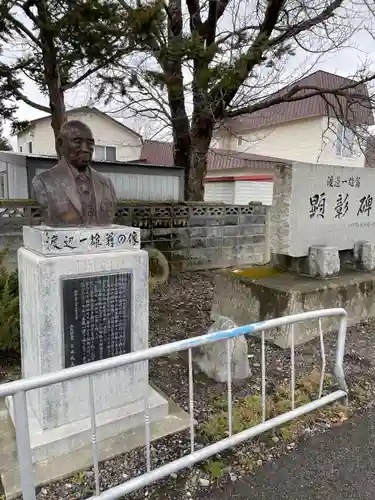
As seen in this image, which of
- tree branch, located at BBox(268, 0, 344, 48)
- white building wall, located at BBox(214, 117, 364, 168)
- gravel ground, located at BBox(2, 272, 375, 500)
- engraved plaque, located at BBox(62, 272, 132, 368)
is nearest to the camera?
gravel ground, located at BBox(2, 272, 375, 500)

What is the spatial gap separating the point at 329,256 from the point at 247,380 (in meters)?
2.03

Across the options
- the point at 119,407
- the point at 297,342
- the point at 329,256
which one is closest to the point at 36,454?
the point at 119,407

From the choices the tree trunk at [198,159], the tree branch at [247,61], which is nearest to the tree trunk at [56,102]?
the tree branch at [247,61]

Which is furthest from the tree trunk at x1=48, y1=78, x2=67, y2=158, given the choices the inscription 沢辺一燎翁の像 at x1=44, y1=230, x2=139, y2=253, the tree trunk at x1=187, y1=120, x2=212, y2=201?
the inscription 沢辺一燎翁の像 at x1=44, y1=230, x2=139, y2=253

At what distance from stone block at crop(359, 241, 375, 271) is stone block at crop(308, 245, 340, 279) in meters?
0.67

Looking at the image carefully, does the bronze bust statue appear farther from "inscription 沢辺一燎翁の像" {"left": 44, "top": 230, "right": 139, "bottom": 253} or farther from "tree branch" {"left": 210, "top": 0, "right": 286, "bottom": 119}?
"tree branch" {"left": 210, "top": 0, "right": 286, "bottom": 119}

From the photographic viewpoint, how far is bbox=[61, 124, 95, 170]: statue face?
8.46 ft

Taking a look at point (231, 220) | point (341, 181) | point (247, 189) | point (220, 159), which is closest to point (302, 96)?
point (231, 220)

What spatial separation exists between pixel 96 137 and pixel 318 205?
44.1 feet

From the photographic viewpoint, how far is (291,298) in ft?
13.2

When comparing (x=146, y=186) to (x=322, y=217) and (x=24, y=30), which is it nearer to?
(x=24, y=30)

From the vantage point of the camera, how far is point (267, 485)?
2.18 metres

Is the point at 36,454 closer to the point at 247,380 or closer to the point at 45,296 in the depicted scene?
the point at 45,296

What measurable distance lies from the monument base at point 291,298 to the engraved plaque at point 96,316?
2.09m
